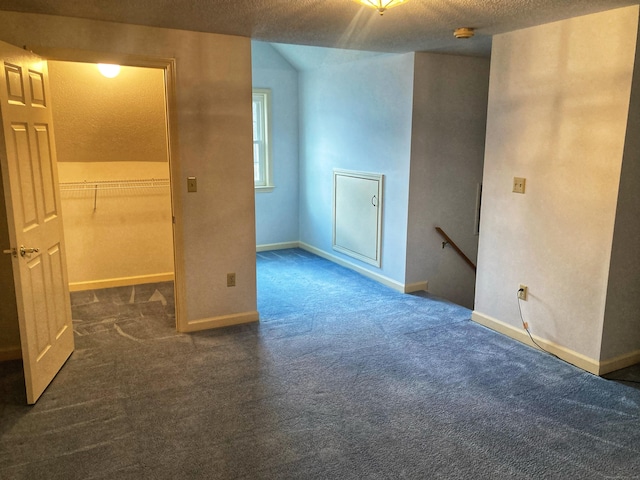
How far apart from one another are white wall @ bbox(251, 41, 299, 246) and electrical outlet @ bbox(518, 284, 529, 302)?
3.60 m

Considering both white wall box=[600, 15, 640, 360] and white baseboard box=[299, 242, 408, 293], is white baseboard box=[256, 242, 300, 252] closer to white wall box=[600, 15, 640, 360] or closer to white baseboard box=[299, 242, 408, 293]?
white baseboard box=[299, 242, 408, 293]

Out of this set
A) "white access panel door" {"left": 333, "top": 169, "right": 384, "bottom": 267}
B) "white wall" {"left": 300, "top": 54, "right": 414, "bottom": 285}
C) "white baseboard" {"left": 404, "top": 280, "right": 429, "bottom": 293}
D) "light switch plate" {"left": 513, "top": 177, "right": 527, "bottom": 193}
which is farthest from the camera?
"white access panel door" {"left": 333, "top": 169, "right": 384, "bottom": 267}

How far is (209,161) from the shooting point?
11.9ft

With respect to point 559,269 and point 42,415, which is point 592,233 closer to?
point 559,269

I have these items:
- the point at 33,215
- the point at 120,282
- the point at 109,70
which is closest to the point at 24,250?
the point at 33,215

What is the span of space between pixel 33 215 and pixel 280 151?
3892 millimetres

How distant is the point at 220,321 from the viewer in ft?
12.8

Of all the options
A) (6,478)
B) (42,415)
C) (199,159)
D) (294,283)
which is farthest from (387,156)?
(6,478)

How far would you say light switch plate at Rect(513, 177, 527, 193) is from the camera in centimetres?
351

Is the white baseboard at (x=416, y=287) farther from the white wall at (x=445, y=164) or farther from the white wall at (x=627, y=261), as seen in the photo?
the white wall at (x=627, y=261)

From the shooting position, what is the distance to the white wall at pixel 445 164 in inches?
177

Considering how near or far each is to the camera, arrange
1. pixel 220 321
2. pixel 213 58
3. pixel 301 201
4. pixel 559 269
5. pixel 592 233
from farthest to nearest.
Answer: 1. pixel 301 201
2. pixel 220 321
3. pixel 213 58
4. pixel 559 269
5. pixel 592 233

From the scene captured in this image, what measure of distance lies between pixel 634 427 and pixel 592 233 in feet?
3.74

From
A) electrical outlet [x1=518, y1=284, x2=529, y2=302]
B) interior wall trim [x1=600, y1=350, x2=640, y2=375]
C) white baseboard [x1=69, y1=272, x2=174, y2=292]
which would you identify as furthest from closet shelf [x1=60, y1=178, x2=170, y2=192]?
interior wall trim [x1=600, y1=350, x2=640, y2=375]
